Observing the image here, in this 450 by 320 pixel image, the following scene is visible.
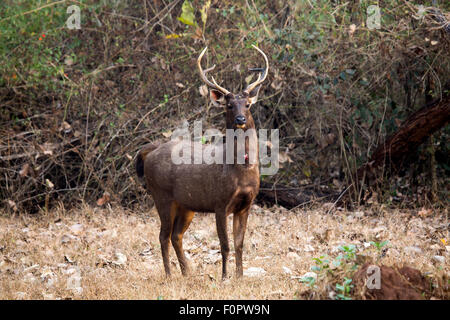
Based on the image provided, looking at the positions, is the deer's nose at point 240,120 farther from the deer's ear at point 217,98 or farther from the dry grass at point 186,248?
the dry grass at point 186,248

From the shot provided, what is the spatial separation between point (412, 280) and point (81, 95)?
7143mm

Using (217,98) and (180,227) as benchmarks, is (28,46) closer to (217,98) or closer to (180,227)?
(217,98)

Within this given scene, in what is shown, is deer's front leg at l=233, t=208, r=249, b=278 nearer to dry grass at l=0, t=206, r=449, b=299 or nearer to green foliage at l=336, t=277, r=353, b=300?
dry grass at l=0, t=206, r=449, b=299

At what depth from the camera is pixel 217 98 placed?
21.3 feet

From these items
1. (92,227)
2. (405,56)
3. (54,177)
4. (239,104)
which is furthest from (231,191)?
(54,177)

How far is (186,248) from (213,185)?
167cm

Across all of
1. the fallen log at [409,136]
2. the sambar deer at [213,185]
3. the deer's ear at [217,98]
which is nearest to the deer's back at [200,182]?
the sambar deer at [213,185]

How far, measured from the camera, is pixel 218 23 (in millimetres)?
10172

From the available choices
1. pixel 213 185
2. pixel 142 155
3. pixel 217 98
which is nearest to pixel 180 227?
pixel 213 185

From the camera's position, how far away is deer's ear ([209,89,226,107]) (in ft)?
21.0

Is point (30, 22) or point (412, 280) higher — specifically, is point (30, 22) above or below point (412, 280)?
above

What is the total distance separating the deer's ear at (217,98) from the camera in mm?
6395

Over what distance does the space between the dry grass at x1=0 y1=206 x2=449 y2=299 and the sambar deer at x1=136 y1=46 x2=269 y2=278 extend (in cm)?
47

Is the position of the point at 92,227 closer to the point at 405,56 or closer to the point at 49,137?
the point at 49,137
